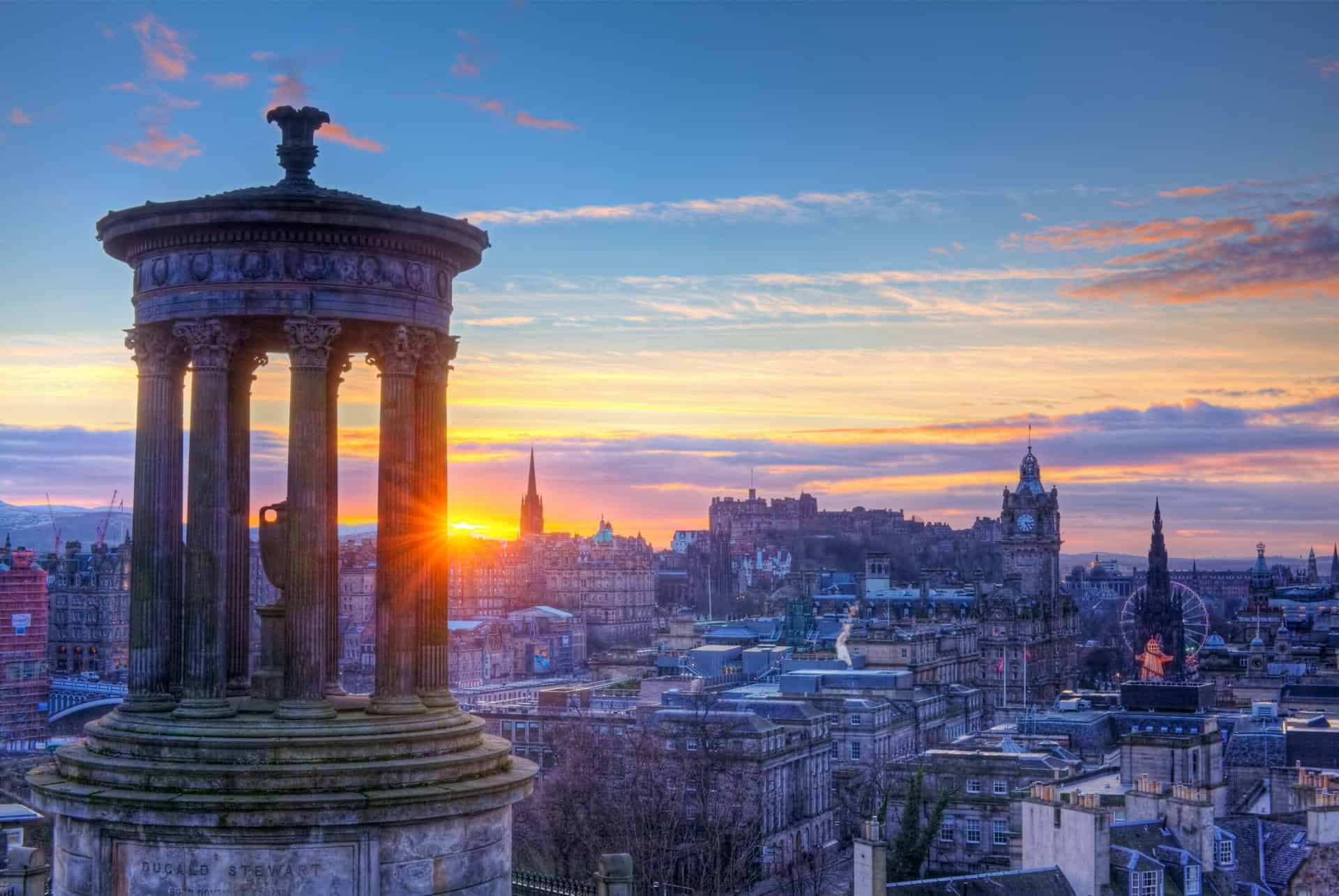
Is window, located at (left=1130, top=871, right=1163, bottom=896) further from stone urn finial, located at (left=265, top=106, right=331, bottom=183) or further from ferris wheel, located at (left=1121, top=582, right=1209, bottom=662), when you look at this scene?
ferris wheel, located at (left=1121, top=582, right=1209, bottom=662)

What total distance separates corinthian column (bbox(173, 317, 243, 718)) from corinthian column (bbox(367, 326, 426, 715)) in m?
1.76

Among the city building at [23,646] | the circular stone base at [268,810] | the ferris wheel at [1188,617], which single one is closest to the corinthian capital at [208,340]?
the circular stone base at [268,810]

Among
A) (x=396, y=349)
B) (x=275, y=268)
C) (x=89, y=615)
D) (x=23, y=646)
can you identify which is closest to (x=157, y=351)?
(x=275, y=268)

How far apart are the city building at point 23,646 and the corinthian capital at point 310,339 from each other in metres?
129

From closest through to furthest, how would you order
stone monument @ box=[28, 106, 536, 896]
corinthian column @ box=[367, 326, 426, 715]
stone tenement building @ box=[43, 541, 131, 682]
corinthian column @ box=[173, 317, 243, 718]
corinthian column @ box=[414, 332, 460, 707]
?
stone monument @ box=[28, 106, 536, 896] → corinthian column @ box=[173, 317, 243, 718] → corinthian column @ box=[367, 326, 426, 715] → corinthian column @ box=[414, 332, 460, 707] → stone tenement building @ box=[43, 541, 131, 682]

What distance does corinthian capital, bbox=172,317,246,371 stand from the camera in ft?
63.8

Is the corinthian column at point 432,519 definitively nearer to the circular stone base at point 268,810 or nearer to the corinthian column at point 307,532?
the circular stone base at point 268,810

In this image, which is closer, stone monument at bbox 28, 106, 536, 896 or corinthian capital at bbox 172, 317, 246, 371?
stone monument at bbox 28, 106, 536, 896

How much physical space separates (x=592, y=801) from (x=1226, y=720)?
1346 inches

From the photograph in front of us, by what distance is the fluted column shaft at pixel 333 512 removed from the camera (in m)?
19.5

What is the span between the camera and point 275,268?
19.6 metres

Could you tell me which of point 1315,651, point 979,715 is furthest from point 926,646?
point 1315,651

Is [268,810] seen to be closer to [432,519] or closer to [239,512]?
[432,519]

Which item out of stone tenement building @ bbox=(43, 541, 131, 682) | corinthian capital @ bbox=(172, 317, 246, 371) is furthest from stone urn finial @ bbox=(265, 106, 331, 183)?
stone tenement building @ bbox=(43, 541, 131, 682)
